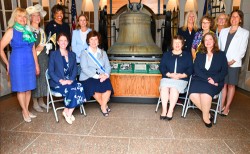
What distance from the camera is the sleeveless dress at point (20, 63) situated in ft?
8.63

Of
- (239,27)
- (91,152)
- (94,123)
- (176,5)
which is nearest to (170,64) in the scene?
(239,27)

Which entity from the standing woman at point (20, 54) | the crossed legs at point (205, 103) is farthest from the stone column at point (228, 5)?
the standing woman at point (20, 54)

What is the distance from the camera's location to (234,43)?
3.00 metres

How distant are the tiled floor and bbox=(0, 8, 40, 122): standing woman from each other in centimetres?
42

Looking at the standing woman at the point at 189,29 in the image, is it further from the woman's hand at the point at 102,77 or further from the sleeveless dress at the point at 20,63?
the sleeveless dress at the point at 20,63

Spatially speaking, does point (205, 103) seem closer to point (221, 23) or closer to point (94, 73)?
point (221, 23)

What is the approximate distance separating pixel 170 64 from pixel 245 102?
1.83m

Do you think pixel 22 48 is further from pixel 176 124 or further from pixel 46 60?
pixel 176 124

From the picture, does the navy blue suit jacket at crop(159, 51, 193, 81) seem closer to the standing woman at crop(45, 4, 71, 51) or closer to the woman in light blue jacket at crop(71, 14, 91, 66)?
the woman in light blue jacket at crop(71, 14, 91, 66)

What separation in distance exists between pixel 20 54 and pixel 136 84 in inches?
71.6

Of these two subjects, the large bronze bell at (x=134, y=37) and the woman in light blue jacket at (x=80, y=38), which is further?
the large bronze bell at (x=134, y=37)

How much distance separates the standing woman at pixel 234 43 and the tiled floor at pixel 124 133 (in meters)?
0.63

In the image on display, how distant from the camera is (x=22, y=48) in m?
2.68

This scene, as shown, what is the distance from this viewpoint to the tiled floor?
2150 millimetres
